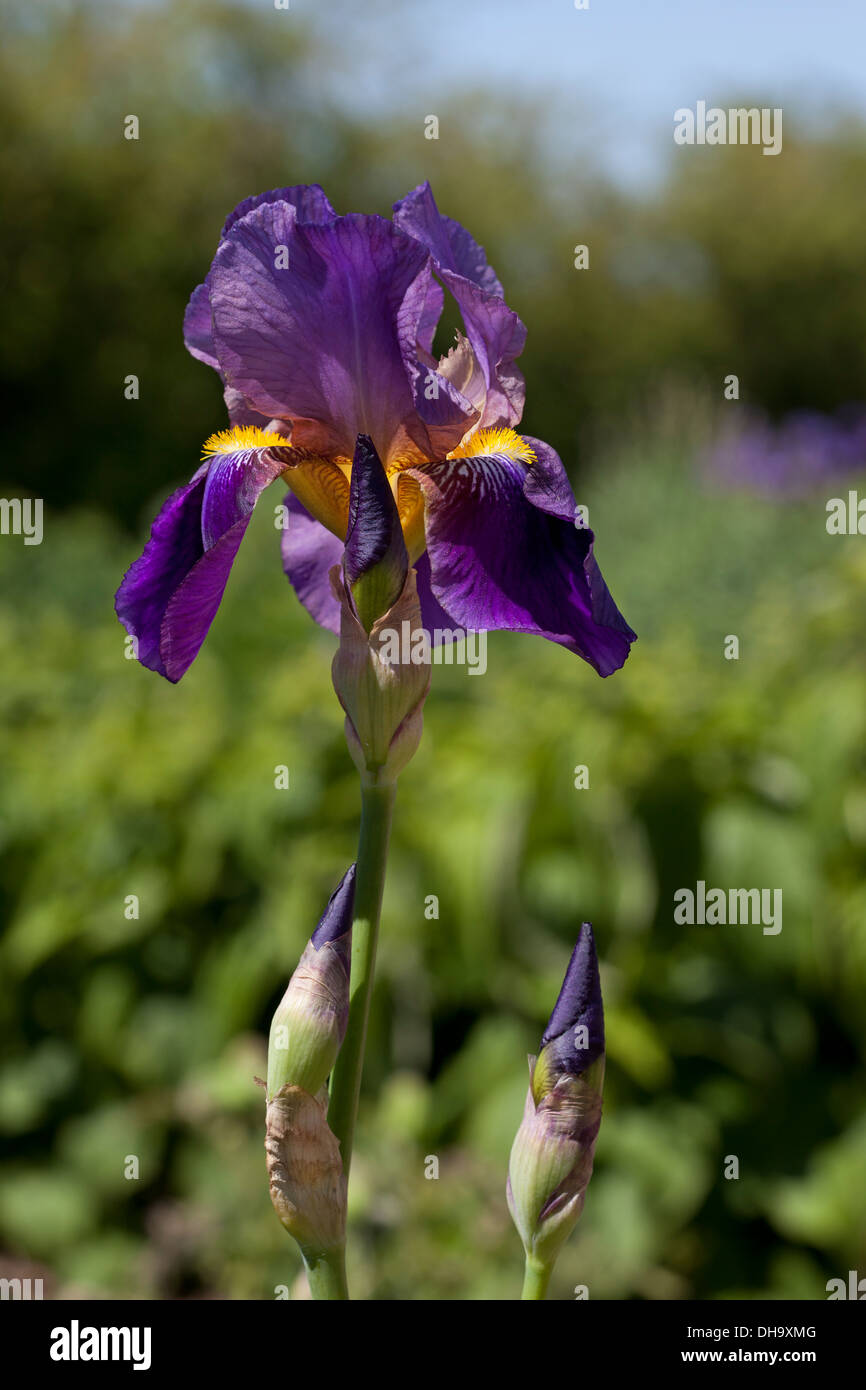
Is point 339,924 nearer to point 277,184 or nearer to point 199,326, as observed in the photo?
point 199,326

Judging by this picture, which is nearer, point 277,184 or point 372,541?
point 372,541

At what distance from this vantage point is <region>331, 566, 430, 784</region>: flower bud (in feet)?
2.51

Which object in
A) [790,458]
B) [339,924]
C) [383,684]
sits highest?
[790,458]

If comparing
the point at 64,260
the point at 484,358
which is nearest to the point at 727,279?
the point at 64,260

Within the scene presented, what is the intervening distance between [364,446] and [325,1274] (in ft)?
1.55

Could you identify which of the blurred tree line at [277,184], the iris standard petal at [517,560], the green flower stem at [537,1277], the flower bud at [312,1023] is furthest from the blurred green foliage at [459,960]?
the blurred tree line at [277,184]

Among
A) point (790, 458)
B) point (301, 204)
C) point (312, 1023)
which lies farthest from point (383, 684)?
point (790, 458)

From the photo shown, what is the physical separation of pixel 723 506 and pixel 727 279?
11.7 meters

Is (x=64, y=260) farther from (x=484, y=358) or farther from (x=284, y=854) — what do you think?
(x=484, y=358)

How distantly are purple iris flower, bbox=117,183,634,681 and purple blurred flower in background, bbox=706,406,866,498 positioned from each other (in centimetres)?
674

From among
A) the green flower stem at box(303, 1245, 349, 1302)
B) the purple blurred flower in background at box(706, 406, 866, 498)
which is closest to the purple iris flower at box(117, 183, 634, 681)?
the green flower stem at box(303, 1245, 349, 1302)

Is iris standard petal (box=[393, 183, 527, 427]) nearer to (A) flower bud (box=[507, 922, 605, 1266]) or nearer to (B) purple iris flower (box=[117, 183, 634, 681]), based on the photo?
(B) purple iris flower (box=[117, 183, 634, 681])

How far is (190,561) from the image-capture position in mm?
809
